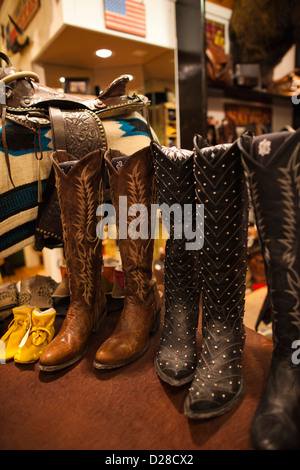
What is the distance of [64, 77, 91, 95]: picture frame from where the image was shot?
1.95 m

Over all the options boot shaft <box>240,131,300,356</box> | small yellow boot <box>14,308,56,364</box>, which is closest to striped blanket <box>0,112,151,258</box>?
small yellow boot <box>14,308,56,364</box>

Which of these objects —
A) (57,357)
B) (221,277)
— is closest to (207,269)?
(221,277)

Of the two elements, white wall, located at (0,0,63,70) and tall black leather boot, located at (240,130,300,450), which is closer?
tall black leather boot, located at (240,130,300,450)

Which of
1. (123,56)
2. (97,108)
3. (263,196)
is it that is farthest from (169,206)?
(123,56)

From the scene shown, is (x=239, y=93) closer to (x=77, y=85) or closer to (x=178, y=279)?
(x=77, y=85)

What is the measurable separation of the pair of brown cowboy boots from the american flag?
1.37 m

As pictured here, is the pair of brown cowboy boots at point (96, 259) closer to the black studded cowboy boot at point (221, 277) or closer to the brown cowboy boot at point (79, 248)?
the brown cowboy boot at point (79, 248)

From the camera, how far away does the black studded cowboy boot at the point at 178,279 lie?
2.49 ft

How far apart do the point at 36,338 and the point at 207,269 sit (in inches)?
23.4

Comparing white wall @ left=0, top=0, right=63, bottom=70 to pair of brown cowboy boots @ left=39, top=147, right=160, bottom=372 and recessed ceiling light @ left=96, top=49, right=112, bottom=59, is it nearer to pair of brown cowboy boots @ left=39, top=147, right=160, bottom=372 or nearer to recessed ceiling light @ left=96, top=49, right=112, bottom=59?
recessed ceiling light @ left=96, top=49, right=112, bottom=59

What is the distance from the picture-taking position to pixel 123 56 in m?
2.06

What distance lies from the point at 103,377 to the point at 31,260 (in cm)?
299

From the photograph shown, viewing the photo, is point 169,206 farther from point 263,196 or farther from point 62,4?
point 62,4

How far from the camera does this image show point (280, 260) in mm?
611
